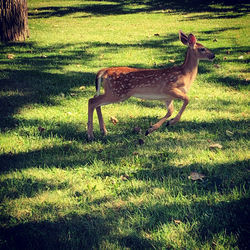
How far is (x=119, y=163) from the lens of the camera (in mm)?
3744

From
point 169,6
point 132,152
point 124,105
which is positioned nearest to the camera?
point 132,152

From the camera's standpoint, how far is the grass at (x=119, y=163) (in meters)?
2.67

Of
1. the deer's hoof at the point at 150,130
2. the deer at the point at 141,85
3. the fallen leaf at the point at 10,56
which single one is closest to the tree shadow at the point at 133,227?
the deer's hoof at the point at 150,130

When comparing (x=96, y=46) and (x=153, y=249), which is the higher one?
(x=96, y=46)

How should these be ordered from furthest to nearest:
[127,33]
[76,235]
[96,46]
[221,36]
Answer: [127,33] < [221,36] < [96,46] < [76,235]

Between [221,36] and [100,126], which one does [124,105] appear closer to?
[100,126]

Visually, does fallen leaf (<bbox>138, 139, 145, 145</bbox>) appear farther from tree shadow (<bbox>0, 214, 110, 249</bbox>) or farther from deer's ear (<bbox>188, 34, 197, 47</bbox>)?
deer's ear (<bbox>188, 34, 197, 47</bbox>)

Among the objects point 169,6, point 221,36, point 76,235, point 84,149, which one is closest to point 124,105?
point 84,149

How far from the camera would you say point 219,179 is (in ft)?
10.9

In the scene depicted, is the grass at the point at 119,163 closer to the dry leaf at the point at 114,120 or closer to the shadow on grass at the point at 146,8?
the dry leaf at the point at 114,120

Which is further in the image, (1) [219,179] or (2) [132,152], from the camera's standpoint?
(2) [132,152]

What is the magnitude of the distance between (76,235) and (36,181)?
999mm

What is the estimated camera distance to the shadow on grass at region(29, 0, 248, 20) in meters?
15.5

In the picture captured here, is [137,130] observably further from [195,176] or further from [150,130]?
[195,176]
